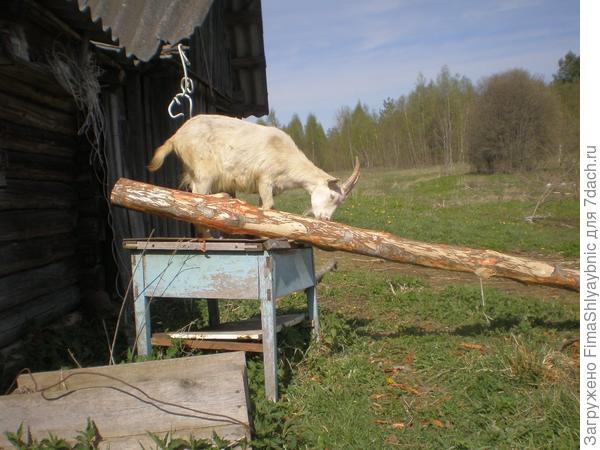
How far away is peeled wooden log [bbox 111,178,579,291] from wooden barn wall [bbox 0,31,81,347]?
126 centimetres

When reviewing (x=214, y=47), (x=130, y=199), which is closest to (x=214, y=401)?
(x=130, y=199)

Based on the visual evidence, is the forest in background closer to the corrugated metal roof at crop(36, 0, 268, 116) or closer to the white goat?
the corrugated metal roof at crop(36, 0, 268, 116)

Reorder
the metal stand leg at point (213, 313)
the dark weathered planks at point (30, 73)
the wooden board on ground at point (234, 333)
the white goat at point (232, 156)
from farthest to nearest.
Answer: the metal stand leg at point (213, 313) < the white goat at point (232, 156) < the wooden board on ground at point (234, 333) < the dark weathered planks at point (30, 73)

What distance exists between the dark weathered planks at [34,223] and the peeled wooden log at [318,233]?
3.93 feet

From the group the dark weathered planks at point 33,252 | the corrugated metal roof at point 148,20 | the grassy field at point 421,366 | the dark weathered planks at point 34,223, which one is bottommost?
the grassy field at point 421,366

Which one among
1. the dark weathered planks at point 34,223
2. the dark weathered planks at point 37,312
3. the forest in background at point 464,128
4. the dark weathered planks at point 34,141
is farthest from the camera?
the forest in background at point 464,128

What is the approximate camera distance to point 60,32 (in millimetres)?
4184

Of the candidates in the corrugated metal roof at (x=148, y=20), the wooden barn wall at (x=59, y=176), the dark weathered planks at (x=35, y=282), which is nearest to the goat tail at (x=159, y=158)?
the wooden barn wall at (x=59, y=176)

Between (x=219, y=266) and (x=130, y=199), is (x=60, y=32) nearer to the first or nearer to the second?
(x=130, y=199)

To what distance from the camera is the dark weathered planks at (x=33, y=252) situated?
4648mm

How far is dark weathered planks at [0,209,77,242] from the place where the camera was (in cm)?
470

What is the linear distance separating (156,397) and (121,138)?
3.66 metres

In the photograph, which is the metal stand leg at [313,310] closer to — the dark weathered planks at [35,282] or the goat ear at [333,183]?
the goat ear at [333,183]

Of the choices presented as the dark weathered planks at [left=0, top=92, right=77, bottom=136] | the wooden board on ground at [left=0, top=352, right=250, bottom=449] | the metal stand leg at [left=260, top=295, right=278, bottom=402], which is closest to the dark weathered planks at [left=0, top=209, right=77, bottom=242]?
the dark weathered planks at [left=0, top=92, right=77, bottom=136]
